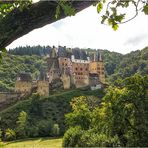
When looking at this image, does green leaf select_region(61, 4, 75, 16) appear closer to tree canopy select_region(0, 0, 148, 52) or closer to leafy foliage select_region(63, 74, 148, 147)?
tree canopy select_region(0, 0, 148, 52)

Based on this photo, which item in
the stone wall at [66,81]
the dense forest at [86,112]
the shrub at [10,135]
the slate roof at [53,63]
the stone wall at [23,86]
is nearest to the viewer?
the dense forest at [86,112]

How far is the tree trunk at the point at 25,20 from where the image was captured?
13.4 ft

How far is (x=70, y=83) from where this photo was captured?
110 meters

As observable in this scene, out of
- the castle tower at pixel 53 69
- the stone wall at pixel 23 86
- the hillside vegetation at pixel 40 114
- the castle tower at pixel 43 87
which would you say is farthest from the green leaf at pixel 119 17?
the castle tower at pixel 53 69

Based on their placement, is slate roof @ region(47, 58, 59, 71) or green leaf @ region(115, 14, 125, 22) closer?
green leaf @ region(115, 14, 125, 22)

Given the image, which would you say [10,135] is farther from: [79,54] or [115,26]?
[115,26]

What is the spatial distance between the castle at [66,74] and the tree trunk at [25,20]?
99.5 m

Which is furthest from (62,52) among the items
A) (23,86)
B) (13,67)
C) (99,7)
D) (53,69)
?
(99,7)

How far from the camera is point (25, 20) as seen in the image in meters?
4.11

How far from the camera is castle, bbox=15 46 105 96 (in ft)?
353

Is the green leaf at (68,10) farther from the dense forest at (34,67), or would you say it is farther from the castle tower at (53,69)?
the dense forest at (34,67)

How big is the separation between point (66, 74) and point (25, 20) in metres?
106

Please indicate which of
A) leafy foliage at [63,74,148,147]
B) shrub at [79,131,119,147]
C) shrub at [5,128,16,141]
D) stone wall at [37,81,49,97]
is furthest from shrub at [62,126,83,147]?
stone wall at [37,81,49,97]

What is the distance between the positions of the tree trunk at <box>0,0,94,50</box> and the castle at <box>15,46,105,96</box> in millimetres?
99465
